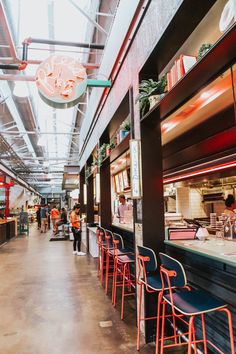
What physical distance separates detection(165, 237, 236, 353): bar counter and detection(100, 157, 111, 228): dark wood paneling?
339cm

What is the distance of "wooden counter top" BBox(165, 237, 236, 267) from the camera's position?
2.03 m

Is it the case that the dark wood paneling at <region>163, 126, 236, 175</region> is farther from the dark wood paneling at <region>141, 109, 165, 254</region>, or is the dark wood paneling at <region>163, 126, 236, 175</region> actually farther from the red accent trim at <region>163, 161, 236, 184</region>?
the dark wood paneling at <region>141, 109, 165, 254</region>

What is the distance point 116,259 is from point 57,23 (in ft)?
15.9

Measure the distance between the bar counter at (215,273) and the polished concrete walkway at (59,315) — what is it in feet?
2.54

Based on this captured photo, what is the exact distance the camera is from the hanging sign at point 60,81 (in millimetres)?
4117

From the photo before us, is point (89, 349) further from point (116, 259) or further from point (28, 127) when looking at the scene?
point (28, 127)

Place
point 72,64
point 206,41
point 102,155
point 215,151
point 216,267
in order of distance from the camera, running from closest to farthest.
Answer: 1. point 216,267
2. point 206,41
3. point 72,64
4. point 215,151
5. point 102,155

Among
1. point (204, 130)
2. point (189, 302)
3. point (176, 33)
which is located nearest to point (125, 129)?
point (204, 130)

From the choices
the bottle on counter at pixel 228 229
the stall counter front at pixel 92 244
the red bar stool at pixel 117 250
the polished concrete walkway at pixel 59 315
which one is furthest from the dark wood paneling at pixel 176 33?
the stall counter front at pixel 92 244

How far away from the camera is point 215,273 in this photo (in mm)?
2434

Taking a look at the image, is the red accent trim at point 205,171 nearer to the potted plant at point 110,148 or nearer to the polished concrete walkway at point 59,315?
the potted plant at point 110,148

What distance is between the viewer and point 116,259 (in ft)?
13.2

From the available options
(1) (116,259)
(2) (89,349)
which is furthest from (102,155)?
(2) (89,349)

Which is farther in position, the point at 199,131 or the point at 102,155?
the point at 102,155
